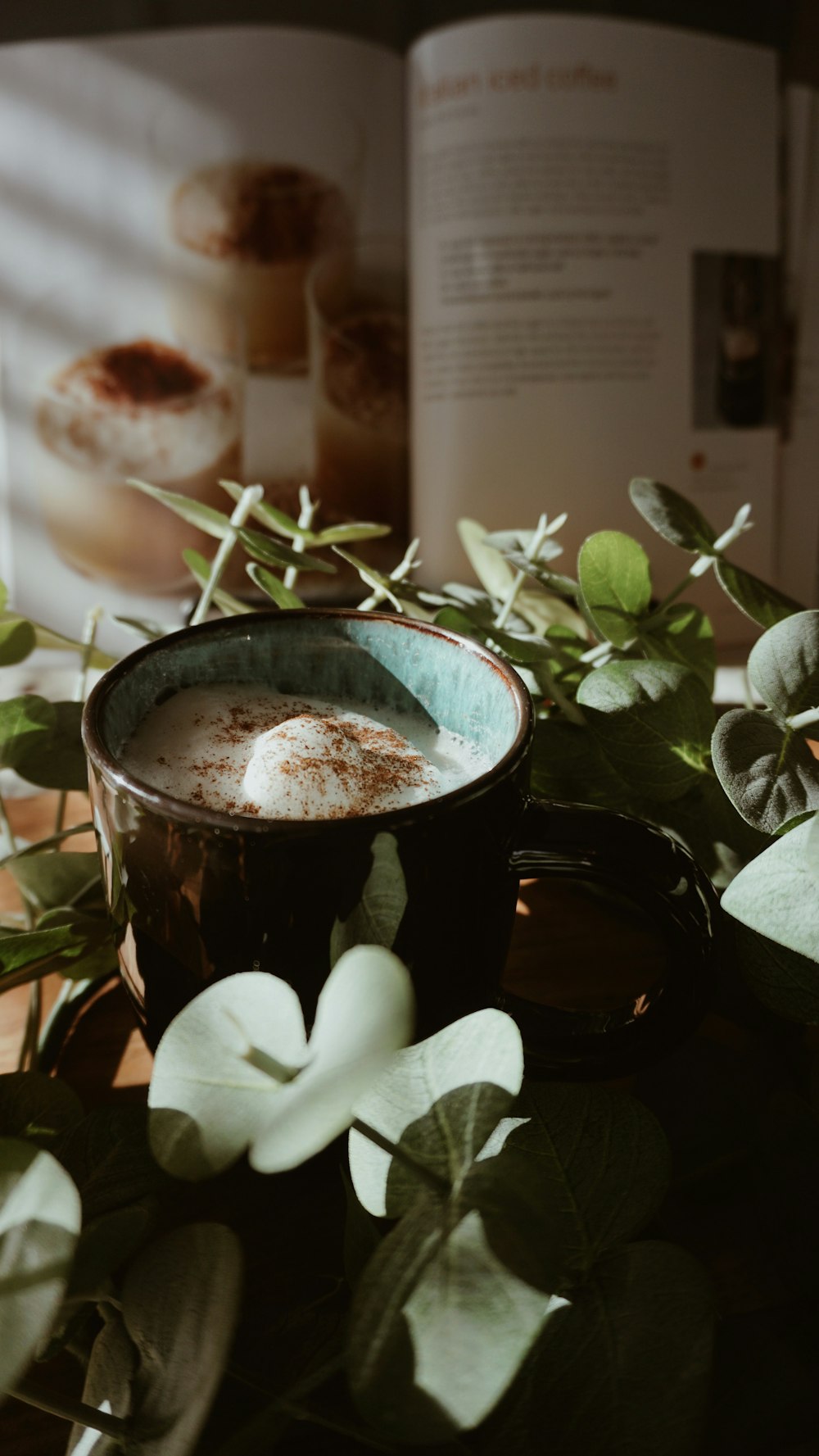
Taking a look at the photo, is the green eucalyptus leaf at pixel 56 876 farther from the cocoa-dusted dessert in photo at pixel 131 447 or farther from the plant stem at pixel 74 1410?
the cocoa-dusted dessert in photo at pixel 131 447

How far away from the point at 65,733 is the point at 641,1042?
0.68ft

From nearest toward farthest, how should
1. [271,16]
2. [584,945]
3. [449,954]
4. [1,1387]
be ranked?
1. [1,1387]
2. [449,954]
3. [584,945]
4. [271,16]

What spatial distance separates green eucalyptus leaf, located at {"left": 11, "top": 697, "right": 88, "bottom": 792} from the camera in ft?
1.10

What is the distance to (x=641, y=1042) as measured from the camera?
0.26 meters

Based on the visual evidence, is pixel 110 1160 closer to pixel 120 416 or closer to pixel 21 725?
pixel 21 725

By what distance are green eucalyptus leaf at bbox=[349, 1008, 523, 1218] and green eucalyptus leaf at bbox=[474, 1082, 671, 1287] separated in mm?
10

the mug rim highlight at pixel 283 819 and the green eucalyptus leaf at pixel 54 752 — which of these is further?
the green eucalyptus leaf at pixel 54 752

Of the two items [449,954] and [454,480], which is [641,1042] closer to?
[449,954]

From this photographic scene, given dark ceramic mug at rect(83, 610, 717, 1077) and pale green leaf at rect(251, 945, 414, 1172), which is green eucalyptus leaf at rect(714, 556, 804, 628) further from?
pale green leaf at rect(251, 945, 414, 1172)

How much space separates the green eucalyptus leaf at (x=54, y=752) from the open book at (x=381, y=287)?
0.51 meters

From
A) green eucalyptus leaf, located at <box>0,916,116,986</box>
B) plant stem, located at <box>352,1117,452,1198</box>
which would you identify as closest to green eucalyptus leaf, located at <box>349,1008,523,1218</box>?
plant stem, located at <box>352,1117,452,1198</box>

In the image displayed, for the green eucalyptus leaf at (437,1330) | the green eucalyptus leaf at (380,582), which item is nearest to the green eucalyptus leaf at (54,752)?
the green eucalyptus leaf at (380,582)

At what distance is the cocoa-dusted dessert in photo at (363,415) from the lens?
83 centimetres

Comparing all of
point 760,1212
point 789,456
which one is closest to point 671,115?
point 789,456
